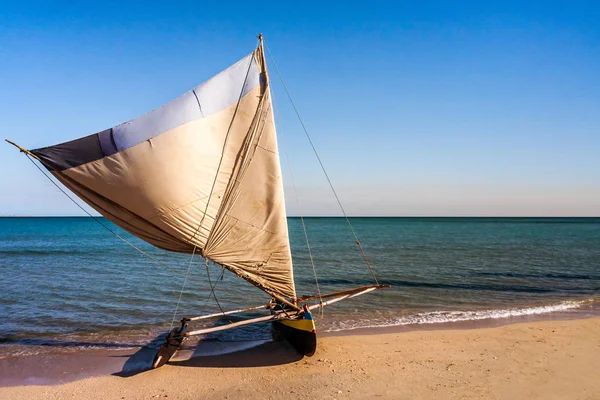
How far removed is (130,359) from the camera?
40.5ft

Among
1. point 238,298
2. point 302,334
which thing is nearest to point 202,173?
point 302,334

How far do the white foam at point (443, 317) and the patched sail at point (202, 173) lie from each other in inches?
210

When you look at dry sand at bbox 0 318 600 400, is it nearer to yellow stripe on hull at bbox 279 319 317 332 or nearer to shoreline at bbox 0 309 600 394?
shoreline at bbox 0 309 600 394

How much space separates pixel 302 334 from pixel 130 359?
16.6 feet

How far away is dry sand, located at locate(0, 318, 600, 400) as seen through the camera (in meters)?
9.62

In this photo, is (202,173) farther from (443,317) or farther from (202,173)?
(443,317)

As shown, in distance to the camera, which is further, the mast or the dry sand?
the mast

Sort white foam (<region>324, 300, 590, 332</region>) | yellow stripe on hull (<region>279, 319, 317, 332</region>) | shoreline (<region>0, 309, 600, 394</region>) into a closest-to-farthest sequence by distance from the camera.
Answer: shoreline (<region>0, 309, 600, 394</region>)
yellow stripe on hull (<region>279, 319, 317, 332</region>)
white foam (<region>324, 300, 590, 332</region>)

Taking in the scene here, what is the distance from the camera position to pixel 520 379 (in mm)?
10180

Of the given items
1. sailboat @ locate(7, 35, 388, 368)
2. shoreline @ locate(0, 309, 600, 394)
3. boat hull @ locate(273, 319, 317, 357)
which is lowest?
shoreline @ locate(0, 309, 600, 394)

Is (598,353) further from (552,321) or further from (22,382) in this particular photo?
(22,382)

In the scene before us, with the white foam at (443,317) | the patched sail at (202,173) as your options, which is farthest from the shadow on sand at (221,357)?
the white foam at (443,317)

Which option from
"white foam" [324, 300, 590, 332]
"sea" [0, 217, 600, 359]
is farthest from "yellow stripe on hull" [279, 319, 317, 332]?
"white foam" [324, 300, 590, 332]

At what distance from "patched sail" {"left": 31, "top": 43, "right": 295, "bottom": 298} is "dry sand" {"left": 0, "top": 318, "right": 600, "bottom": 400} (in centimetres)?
249
